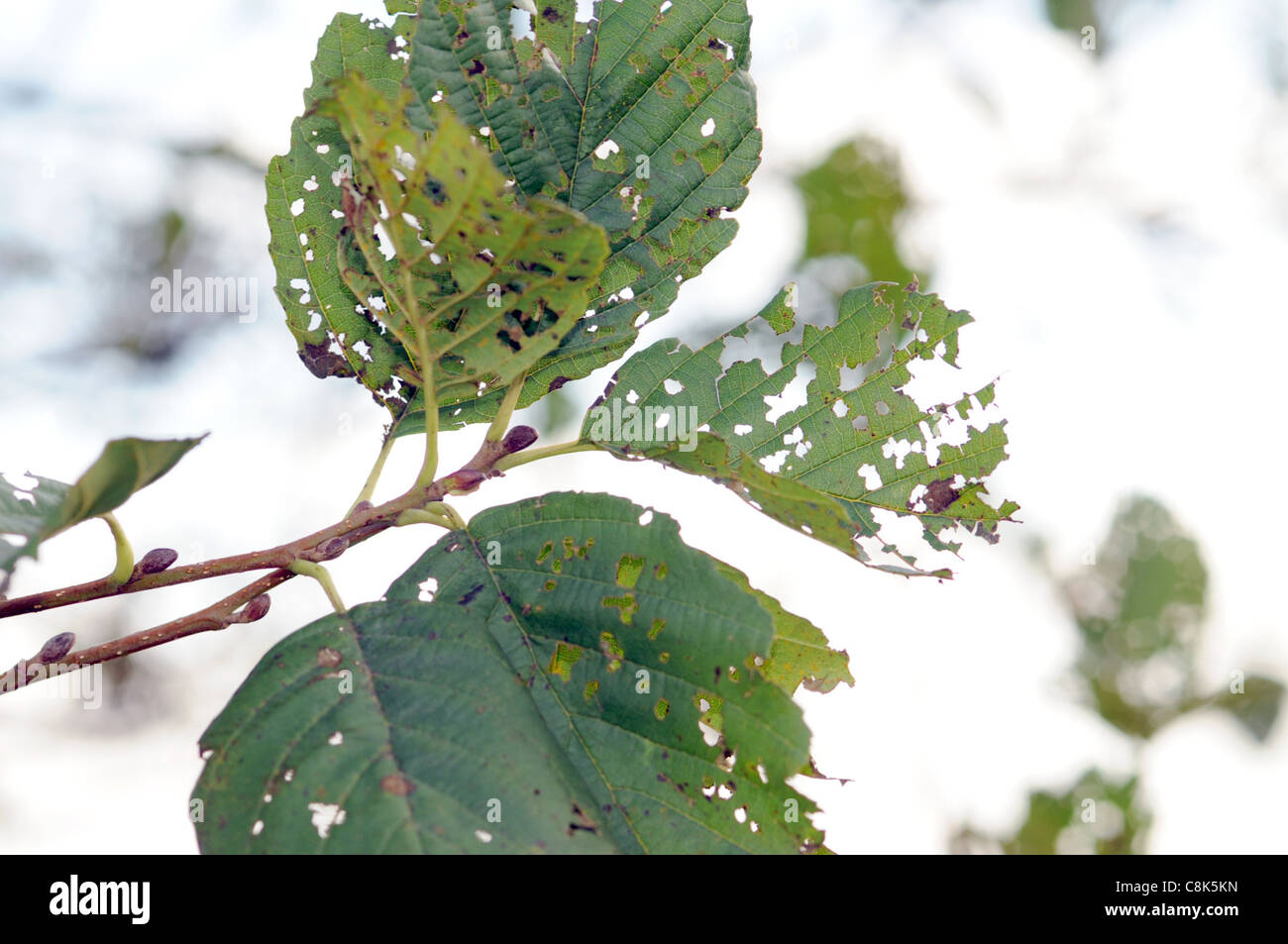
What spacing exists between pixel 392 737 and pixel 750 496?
Answer: 15.7 inches

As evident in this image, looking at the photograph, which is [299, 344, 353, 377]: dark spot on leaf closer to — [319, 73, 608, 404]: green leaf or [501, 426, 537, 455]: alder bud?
[319, 73, 608, 404]: green leaf

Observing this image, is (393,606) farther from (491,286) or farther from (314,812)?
(491,286)

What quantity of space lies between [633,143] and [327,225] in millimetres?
377

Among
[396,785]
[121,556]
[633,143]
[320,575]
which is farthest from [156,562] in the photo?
[633,143]

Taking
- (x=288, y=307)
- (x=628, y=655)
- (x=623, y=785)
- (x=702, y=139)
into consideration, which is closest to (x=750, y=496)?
(x=628, y=655)

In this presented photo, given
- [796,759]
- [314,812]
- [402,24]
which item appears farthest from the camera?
[402,24]

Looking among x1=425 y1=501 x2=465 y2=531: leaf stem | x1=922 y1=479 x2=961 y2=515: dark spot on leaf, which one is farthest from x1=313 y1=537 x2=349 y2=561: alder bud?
x1=922 y1=479 x2=961 y2=515: dark spot on leaf

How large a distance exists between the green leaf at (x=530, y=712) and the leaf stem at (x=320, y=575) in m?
0.03

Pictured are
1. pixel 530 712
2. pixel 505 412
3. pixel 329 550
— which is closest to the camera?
pixel 530 712

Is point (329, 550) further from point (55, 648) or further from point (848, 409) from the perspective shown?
point (848, 409)

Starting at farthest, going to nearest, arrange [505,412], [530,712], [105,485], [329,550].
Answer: [505,412]
[329,550]
[530,712]
[105,485]

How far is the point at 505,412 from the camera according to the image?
111 cm

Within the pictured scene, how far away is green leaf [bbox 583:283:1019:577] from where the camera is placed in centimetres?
119

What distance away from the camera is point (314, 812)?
0.79m
